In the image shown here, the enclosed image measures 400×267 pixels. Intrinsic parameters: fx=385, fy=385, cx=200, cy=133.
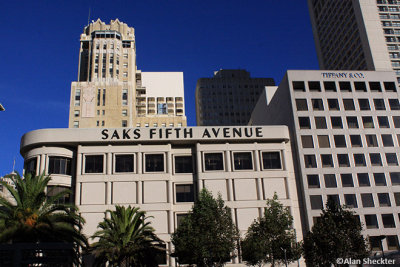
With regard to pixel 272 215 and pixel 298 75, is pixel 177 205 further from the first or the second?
pixel 298 75

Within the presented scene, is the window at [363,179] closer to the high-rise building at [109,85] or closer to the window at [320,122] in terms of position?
the window at [320,122]

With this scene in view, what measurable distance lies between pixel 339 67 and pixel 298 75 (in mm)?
50734

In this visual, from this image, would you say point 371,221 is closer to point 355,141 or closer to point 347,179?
point 347,179

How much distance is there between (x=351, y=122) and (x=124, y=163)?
3673cm

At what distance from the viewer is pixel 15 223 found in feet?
106

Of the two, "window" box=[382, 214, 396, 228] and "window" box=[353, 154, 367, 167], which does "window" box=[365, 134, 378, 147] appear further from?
"window" box=[382, 214, 396, 228]

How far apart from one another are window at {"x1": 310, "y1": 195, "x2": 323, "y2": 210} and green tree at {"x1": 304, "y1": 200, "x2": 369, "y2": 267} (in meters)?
18.3

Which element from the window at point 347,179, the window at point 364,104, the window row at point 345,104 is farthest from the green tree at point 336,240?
the window at point 364,104

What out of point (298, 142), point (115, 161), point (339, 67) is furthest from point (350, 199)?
point (339, 67)

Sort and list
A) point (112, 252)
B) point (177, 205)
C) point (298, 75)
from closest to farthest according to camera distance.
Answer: point (112, 252) → point (177, 205) → point (298, 75)

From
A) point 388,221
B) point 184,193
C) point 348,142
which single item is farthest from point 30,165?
point 388,221

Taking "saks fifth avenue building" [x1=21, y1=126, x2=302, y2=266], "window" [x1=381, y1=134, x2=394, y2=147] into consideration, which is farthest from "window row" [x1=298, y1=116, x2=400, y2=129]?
"saks fifth avenue building" [x1=21, y1=126, x2=302, y2=266]

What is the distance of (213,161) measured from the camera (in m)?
57.9

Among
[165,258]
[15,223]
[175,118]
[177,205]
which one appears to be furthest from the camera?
[175,118]
